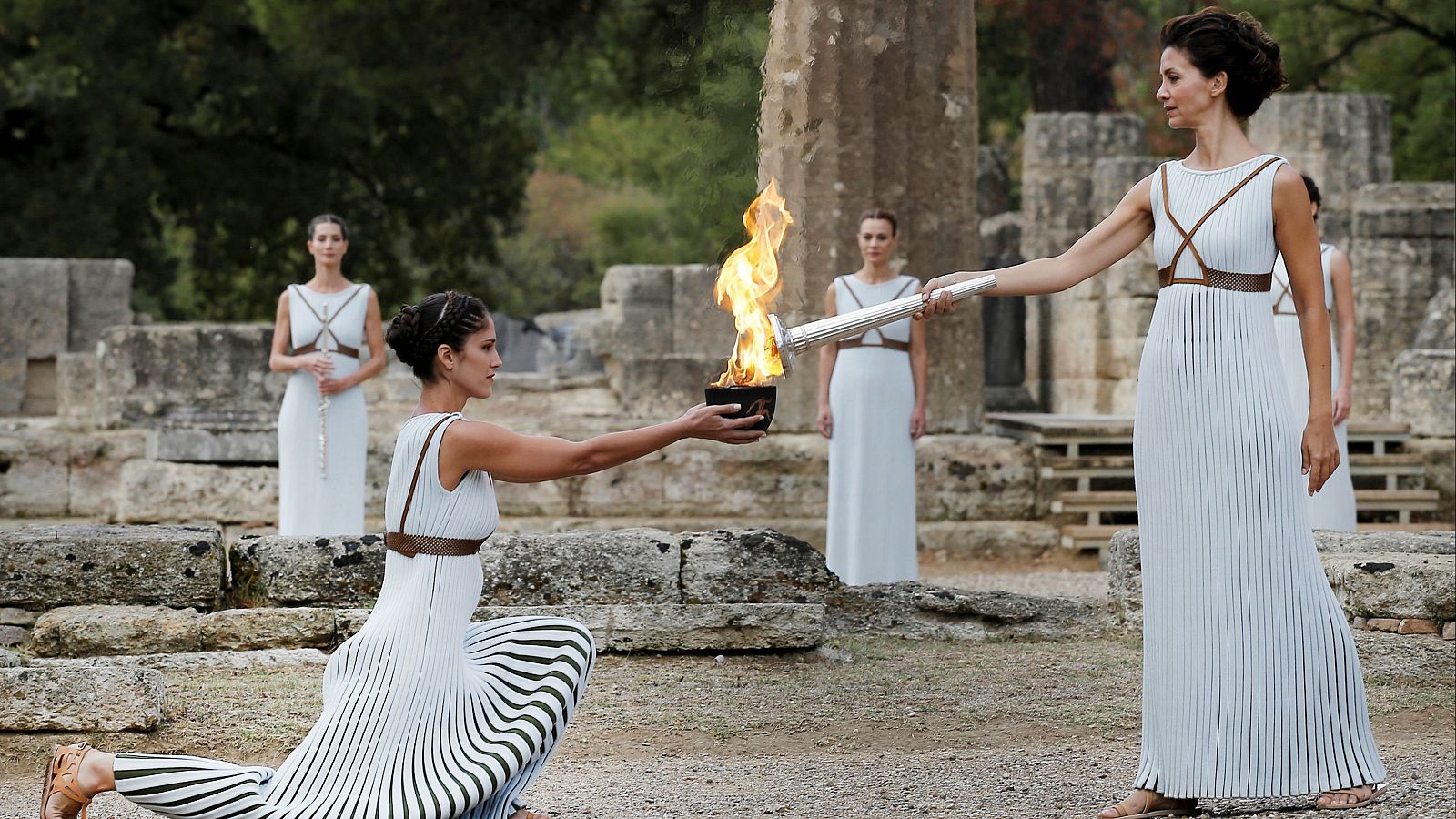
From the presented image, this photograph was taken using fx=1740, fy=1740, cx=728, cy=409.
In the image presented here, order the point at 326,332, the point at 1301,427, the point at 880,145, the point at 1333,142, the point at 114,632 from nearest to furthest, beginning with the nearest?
the point at 114,632, the point at 1301,427, the point at 326,332, the point at 880,145, the point at 1333,142

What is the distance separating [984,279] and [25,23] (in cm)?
1790

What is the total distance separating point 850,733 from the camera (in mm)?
5613

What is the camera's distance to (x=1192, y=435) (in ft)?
14.1

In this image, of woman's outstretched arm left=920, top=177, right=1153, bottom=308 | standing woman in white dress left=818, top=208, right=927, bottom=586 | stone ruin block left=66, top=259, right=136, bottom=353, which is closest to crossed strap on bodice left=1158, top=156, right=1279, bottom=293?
woman's outstretched arm left=920, top=177, right=1153, bottom=308

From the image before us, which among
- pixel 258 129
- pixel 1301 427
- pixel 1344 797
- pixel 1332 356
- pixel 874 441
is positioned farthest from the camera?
pixel 258 129

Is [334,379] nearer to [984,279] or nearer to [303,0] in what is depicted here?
[984,279]

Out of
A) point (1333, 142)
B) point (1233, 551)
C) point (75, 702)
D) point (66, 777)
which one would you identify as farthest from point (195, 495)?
point (1333, 142)

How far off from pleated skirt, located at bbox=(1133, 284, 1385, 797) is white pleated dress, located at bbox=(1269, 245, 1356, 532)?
3263 mm

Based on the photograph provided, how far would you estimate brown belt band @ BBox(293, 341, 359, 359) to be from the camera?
830 cm

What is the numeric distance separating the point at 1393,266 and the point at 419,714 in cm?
1202

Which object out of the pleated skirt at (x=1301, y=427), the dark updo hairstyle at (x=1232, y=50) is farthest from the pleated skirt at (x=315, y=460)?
Result: the dark updo hairstyle at (x=1232, y=50)

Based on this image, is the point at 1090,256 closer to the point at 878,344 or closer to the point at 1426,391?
the point at 878,344

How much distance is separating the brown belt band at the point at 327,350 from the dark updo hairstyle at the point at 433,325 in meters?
4.33

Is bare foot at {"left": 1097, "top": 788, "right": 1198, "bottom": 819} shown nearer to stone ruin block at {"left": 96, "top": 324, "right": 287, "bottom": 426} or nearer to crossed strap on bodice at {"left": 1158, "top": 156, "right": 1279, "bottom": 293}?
crossed strap on bodice at {"left": 1158, "top": 156, "right": 1279, "bottom": 293}
